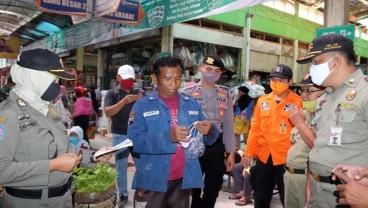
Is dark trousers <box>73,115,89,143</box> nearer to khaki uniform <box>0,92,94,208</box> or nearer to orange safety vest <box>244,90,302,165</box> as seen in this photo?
orange safety vest <box>244,90,302,165</box>

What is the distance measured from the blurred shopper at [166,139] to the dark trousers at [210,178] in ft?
2.75

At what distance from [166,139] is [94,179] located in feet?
3.50

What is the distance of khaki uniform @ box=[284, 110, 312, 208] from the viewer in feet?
10.3

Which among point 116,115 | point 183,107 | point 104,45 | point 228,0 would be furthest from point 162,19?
point 104,45

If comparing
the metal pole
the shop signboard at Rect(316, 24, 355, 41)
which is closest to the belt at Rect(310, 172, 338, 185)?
the shop signboard at Rect(316, 24, 355, 41)

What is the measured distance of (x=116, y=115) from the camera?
4.81m

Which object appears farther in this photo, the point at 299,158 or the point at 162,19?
the point at 162,19

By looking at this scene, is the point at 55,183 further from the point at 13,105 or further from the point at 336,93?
the point at 336,93

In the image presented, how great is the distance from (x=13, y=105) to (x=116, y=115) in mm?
2874

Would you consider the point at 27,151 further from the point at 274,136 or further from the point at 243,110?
the point at 243,110

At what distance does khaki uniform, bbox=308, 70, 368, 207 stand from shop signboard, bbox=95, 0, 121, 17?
18.6 feet

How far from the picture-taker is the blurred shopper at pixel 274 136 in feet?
11.9

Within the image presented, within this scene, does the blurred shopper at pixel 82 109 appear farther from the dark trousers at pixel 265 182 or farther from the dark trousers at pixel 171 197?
the dark trousers at pixel 171 197

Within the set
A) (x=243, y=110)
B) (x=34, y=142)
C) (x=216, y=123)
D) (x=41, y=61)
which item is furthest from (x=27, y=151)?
(x=243, y=110)
